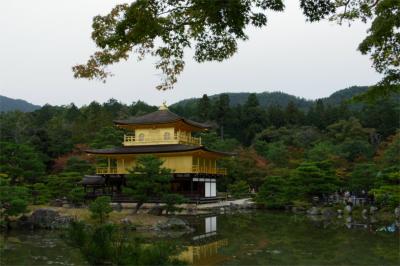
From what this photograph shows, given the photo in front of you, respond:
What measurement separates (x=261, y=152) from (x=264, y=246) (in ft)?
106

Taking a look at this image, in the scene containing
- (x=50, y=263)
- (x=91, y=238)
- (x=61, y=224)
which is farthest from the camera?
(x=61, y=224)

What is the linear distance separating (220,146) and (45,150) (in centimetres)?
1428

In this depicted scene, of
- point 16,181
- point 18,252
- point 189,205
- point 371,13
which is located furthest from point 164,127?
point 371,13

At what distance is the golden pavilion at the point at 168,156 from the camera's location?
28.3m

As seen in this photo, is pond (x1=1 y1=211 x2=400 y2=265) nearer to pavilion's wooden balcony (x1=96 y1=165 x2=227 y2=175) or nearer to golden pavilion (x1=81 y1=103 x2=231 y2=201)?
pavilion's wooden balcony (x1=96 y1=165 x2=227 y2=175)

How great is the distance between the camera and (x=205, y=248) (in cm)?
1291

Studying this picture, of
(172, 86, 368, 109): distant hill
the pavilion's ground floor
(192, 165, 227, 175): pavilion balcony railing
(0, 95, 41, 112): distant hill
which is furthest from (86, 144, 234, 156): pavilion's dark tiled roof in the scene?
(0, 95, 41, 112): distant hill

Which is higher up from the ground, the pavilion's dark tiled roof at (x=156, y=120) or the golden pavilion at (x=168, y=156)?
the pavilion's dark tiled roof at (x=156, y=120)

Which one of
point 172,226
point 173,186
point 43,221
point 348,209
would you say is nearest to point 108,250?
point 172,226

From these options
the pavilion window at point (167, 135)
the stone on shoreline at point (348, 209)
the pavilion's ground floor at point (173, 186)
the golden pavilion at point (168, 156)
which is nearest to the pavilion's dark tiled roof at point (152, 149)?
the golden pavilion at point (168, 156)

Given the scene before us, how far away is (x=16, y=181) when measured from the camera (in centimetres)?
2681

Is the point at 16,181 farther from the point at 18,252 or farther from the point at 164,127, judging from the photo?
the point at 18,252

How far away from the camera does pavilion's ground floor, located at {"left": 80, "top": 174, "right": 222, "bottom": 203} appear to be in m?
28.2

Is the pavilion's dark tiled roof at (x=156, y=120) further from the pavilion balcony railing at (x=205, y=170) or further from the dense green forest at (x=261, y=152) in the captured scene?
the dense green forest at (x=261, y=152)
